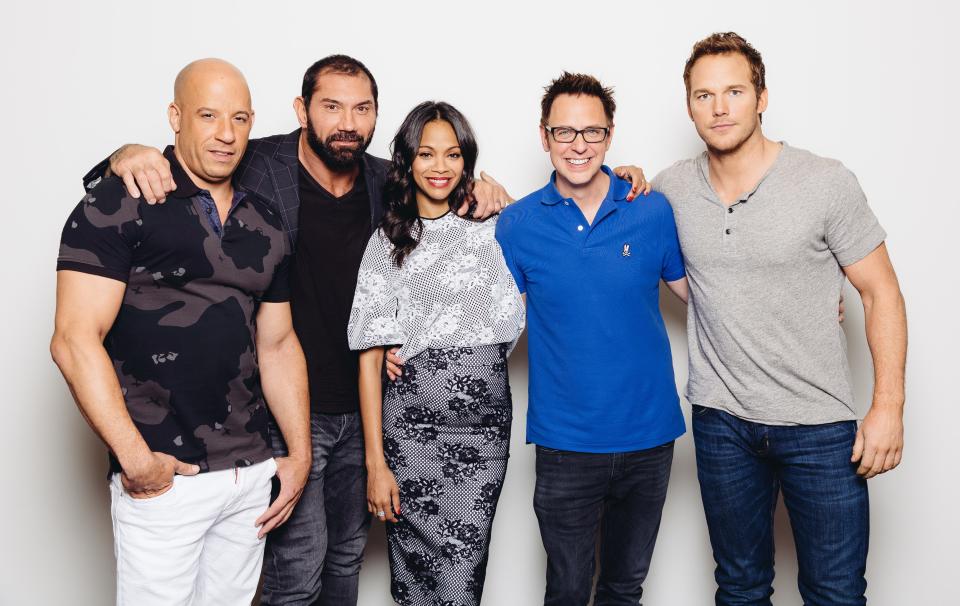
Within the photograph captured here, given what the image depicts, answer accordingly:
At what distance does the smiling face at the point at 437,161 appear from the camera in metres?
2.25

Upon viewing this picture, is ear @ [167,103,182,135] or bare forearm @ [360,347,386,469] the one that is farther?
bare forearm @ [360,347,386,469]

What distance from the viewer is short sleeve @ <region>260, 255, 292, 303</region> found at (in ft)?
6.87

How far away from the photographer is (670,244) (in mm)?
2281

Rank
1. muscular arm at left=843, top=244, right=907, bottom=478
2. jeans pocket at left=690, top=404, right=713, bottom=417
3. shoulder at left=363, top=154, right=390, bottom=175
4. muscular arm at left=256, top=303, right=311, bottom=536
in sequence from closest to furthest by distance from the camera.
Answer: muscular arm at left=843, top=244, right=907, bottom=478
muscular arm at left=256, top=303, right=311, bottom=536
jeans pocket at left=690, top=404, right=713, bottom=417
shoulder at left=363, top=154, right=390, bottom=175

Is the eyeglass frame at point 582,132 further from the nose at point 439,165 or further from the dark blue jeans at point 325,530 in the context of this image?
the dark blue jeans at point 325,530

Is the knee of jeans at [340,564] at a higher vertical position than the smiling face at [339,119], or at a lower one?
lower

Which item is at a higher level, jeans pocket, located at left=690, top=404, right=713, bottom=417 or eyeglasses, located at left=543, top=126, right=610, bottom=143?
eyeglasses, located at left=543, top=126, right=610, bottom=143

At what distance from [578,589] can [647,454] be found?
1.51 ft

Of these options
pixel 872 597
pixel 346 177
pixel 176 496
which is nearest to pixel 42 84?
pixel 346 177

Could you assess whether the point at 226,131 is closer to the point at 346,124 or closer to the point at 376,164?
the point at 346,124

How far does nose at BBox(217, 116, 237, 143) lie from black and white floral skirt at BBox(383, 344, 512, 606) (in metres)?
0.75

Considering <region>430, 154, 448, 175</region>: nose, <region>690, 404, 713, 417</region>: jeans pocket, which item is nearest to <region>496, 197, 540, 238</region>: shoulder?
<region>430, 154, 448, 175</region>: nose

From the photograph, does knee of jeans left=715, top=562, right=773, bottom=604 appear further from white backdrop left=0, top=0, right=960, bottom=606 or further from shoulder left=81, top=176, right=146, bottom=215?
shoulder left=81, top=176, right=146, bottom=215

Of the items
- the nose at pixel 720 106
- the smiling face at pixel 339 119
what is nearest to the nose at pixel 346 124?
the smiling face at pixel 339 119
